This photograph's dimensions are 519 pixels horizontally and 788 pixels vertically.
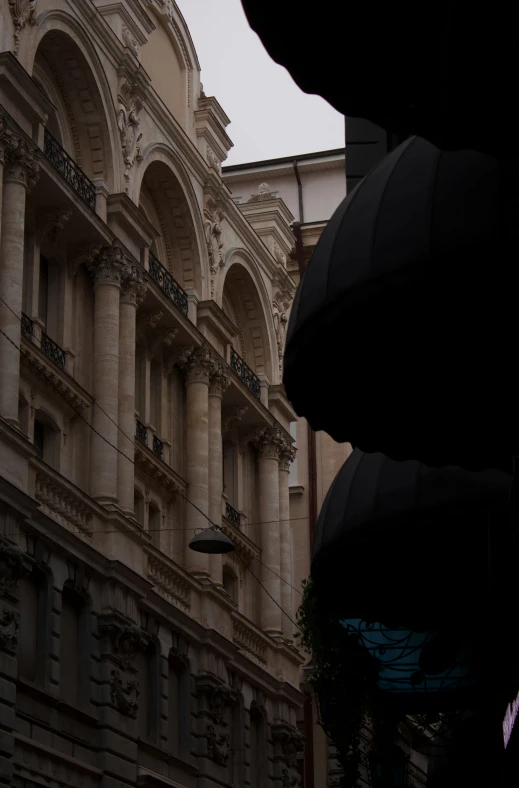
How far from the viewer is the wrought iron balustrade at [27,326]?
93.4 feet

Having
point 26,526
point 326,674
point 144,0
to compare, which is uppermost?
point 144,0

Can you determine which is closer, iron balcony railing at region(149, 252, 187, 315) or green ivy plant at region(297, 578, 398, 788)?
green ivy plant at region(297, 578, 398, 788)

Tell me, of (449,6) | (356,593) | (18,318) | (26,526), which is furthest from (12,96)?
(449,6)

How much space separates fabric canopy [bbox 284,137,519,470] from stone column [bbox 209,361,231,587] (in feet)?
80.7

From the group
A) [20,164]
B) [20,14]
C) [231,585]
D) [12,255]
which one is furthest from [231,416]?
[20,14]

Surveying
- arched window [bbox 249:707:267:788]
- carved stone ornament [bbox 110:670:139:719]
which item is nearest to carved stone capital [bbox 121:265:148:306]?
carved stone ornament [bbox 110:670:139:719]

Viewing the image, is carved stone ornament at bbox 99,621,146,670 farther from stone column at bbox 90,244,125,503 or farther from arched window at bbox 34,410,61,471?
arched window at bbox 34,410,61,471

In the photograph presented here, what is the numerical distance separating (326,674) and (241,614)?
19532mm

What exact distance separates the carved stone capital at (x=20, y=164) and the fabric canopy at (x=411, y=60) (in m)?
20.1

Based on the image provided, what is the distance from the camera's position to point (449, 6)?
7.18 metres

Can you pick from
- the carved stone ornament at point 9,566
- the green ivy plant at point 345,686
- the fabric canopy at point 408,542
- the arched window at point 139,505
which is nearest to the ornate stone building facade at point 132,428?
the carved stone ornament at point 9,566

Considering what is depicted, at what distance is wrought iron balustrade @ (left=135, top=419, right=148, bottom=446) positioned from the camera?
3303 cm

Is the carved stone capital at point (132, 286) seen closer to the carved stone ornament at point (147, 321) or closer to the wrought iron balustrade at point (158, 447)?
the carved stone ornament at point (147, 321)

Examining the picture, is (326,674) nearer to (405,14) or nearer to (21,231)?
(405,14)
